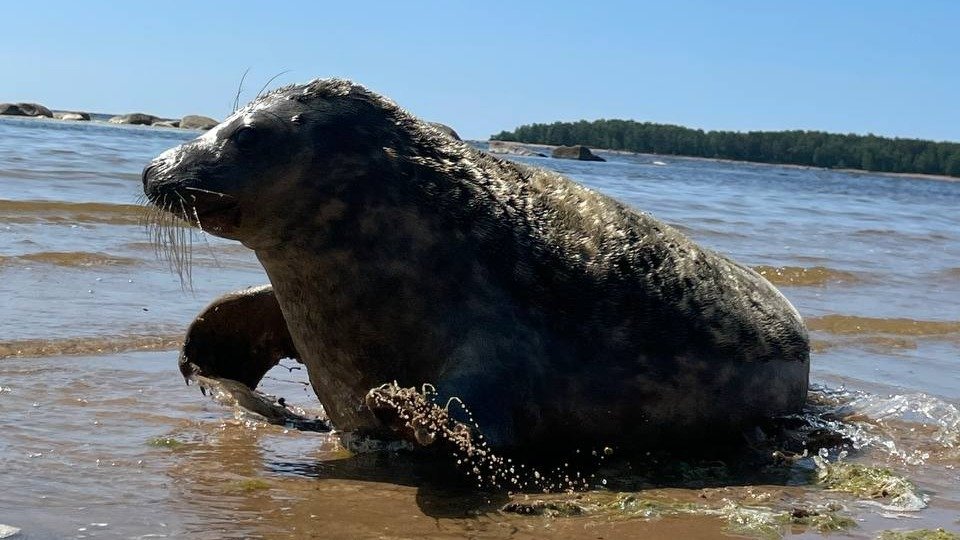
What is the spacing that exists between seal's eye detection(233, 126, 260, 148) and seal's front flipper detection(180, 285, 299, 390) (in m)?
1.05

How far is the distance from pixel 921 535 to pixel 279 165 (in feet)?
8.82

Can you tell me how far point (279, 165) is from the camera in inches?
199

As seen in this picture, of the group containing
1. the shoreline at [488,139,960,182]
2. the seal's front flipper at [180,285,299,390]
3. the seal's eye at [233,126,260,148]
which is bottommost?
the shoreline at [488,139,960,182]

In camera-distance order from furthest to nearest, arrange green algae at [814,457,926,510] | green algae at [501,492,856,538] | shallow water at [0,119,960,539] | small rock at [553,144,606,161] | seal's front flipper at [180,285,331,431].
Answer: small rock at [553,144,606,161] → seal's front flipper at [180,285,331,431] → green algae at [814,457,926,510] → green algae at [501,492,856,538] → shallow water at [0,119,960,539]

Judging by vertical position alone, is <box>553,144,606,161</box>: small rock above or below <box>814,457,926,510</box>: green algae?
below

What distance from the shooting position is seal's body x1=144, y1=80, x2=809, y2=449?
496 cm

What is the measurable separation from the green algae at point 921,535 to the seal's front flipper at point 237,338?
2.80 m

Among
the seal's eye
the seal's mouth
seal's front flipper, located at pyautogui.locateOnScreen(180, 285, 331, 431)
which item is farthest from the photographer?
seal's front flipper, located at pyautogui.locateOnScreen(180, 285, 331, 431)

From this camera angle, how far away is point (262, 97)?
5.36 metres

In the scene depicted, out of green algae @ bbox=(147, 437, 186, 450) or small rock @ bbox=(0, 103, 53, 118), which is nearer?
green algae @ bbox=(147, 437, 186, 450)

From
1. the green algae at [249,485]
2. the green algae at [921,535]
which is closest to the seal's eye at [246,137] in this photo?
the green algae at [249,485]

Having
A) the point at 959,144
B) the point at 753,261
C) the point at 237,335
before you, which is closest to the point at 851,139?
the point at 959,144

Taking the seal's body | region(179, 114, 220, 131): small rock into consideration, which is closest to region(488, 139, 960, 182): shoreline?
region(179, 114, 220, 131): small rock

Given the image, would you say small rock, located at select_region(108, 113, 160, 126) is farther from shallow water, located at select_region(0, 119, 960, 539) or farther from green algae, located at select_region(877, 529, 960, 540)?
green algae, located at select_region(877, 529, 960, 540)
